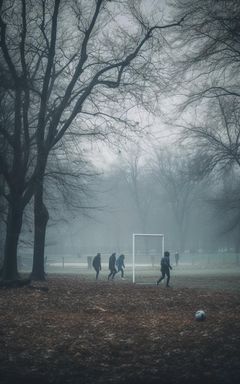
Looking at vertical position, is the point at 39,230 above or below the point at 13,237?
above

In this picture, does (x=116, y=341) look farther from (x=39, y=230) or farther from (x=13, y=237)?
(x=39, y=230)

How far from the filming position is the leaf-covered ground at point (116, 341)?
6496mm

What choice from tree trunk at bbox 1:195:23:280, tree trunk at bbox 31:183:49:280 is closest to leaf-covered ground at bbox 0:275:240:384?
tree trunk at bbox 1:195:23:280

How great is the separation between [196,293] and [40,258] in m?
9.29

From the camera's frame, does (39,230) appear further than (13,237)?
Yes

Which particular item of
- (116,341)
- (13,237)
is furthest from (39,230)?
(116,341)

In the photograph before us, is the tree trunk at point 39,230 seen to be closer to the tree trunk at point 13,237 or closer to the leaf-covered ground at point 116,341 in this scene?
the tree trunk at point 13,237

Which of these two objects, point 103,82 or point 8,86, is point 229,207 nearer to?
point 103,82

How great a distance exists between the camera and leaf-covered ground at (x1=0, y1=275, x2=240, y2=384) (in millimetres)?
6496

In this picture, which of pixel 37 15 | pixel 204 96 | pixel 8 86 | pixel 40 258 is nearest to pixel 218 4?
pixel 204 96

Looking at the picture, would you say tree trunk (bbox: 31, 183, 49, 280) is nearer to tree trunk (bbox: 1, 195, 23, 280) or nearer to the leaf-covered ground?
tree trunk (bbox: 1, 195, 23, 280)

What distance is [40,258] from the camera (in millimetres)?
22359

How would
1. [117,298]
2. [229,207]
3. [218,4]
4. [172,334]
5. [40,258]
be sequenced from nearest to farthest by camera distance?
[172,334]
[218,4]
[117,298]
[40,258]
[229,207]

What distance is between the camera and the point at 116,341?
27.6 ft
